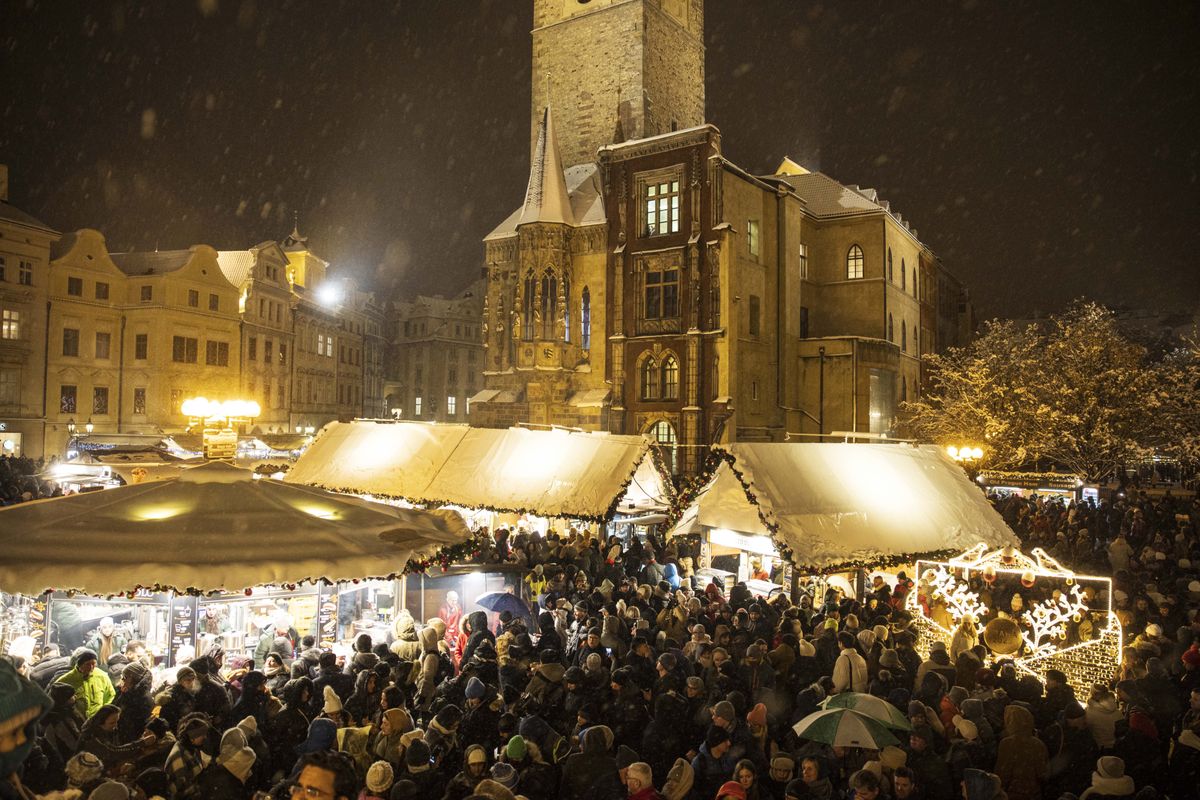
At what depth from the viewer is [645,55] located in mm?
38625

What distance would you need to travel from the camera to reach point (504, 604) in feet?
39.1

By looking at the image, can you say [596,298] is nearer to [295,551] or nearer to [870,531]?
[870,531]

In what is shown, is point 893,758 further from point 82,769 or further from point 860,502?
point 82,769

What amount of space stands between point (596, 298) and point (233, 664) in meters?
27.6

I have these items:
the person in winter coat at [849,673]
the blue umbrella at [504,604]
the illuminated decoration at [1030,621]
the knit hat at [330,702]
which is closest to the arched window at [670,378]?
the illuminated decoration at [1030,621]

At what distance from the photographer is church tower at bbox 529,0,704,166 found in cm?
3866

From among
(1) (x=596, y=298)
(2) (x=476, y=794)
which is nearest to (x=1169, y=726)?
(2) (x=476, y=794)

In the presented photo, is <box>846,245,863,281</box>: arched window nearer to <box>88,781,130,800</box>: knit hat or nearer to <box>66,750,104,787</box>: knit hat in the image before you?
<box>66,750,104,787</box>: knit hat

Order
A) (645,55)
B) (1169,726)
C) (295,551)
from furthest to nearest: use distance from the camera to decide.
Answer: (645,55) < (1169,726) < (295,551)

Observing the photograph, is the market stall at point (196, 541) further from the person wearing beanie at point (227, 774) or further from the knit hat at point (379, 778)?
the knit hat at point (379, 778)

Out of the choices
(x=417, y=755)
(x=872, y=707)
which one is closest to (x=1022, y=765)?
(x=872, y=707)

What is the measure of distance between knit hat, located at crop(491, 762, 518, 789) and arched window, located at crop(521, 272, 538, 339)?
29111 millimetres

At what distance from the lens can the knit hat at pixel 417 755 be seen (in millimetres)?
5957

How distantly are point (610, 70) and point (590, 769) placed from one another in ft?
126
